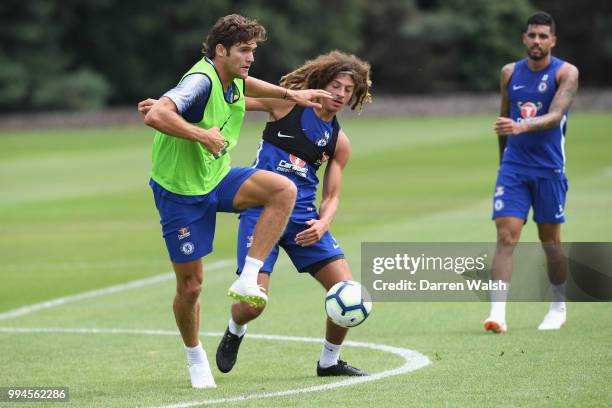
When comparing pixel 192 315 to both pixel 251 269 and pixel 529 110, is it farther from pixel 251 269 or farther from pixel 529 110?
pixel 529 110

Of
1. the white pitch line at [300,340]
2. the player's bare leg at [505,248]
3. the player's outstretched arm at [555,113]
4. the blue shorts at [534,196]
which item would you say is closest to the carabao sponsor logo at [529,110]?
the player's outstretched arm at [555,113]

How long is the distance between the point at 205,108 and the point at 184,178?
0.49 metres

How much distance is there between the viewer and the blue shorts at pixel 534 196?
10.6 meters

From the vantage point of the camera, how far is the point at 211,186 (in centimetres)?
815

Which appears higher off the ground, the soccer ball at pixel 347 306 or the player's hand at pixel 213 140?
the player's hand at pixel 213 140

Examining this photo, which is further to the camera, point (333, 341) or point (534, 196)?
point (534, 196)

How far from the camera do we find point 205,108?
7988 mm

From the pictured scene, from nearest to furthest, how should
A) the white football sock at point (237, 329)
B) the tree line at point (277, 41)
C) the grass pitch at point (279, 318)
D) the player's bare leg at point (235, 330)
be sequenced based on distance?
the grass pitch at point (279, 318) < the player's bare leg at point (235, 330) < the white football sock at point (237, 329) < the tree line at point (277, 41)

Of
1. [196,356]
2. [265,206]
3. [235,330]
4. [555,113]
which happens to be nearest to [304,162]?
[265,206]

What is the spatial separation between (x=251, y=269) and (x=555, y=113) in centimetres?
367

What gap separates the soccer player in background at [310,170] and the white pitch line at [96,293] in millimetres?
4024

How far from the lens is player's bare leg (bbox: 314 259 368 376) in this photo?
845 cm

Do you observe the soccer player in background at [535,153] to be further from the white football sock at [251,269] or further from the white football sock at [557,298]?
the white football sock at [251,269]

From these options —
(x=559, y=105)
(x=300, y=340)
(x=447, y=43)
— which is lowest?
(x=447, y=43)
